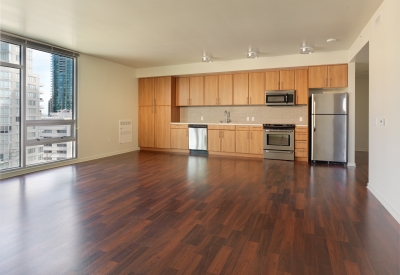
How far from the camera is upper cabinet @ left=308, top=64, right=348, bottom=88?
598 cm

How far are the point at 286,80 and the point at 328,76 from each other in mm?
991

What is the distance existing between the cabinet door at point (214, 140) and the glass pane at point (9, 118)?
4.56 metres

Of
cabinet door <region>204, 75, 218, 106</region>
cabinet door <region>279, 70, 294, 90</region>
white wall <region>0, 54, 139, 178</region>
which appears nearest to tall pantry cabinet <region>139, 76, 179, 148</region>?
white wall <region>0, 54, 139, 178</region>

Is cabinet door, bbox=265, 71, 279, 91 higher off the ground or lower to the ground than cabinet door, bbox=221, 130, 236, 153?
higher

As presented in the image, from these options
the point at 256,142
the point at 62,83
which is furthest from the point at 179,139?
the point at 62,83

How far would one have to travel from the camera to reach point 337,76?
6.03m

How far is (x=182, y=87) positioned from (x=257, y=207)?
5.68 metres

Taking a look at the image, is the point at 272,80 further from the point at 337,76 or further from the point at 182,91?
the point at 182,91

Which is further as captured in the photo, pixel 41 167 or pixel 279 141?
pixel 279 141

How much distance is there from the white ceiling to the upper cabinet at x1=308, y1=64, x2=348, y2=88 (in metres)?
0.50

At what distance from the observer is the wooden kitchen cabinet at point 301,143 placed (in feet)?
20.7

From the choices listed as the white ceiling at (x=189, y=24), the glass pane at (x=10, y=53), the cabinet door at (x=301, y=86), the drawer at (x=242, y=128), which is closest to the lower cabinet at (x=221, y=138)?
the drawer at (x=242, y=128)

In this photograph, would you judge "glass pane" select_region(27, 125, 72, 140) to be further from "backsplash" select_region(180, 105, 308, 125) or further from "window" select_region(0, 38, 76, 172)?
"backsplash" select_region(180, 105, 308, 125)

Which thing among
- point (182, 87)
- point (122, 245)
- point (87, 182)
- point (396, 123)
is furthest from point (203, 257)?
point (182, 87)
